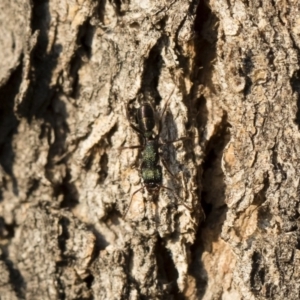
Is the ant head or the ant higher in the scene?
the ant

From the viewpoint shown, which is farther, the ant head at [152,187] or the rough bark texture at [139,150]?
the ant head at [152,187]

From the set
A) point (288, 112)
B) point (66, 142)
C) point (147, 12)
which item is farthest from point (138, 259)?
point (147, 12)

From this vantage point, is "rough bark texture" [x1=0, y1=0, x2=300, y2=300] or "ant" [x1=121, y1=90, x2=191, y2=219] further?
"ant" [x1=121, y1=90, x2=191, y2=219]

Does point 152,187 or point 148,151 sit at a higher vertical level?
point 148,151

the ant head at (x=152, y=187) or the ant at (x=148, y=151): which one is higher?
the ant at (x=148, y=151)

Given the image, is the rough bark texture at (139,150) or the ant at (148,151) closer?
the rough bark texture at (139,150)

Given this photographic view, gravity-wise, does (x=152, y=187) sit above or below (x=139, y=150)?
below

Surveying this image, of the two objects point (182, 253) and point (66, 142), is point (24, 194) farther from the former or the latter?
point (182, 253)

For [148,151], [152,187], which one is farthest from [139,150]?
[152,187]

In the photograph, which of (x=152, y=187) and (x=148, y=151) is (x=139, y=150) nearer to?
(x=148, y=151)
